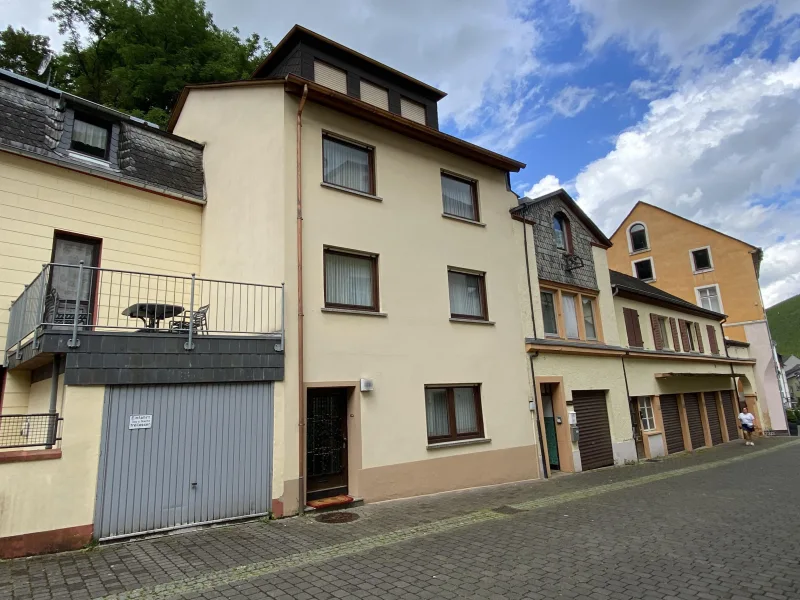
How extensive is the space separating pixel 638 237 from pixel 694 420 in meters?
15.7

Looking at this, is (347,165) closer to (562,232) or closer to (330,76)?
(330,76)

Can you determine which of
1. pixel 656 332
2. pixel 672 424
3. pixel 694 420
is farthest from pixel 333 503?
pixel 694 420

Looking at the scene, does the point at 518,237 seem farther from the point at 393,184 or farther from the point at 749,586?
the point at 749,586

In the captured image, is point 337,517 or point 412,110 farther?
point 412,110

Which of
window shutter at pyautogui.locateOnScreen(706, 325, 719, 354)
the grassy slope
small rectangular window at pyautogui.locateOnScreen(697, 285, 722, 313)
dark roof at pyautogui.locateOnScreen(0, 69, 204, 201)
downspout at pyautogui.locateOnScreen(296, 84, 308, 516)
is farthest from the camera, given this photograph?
the grassy slope

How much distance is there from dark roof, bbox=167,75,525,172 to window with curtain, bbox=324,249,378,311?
3.34 metres

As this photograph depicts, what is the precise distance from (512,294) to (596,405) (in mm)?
4883

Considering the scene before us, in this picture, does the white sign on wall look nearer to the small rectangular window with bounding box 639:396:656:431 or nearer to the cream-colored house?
the cream-colored house

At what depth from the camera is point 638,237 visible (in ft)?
108

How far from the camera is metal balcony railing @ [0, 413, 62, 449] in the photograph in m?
6.89

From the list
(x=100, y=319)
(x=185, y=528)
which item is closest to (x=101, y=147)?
(x=100, y=319)

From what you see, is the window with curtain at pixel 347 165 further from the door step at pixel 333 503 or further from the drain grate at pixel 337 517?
the drain grate at pixel 337 517

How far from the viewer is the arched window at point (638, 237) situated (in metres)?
32.5

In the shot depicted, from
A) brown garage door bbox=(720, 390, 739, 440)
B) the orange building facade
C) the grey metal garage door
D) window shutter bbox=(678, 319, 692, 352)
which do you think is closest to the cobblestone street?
the grey metal garage door
